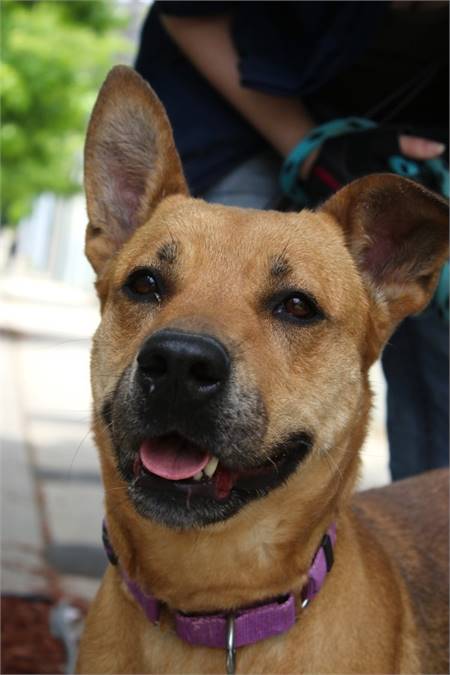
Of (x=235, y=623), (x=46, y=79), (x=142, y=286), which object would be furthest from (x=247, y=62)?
(x=46, y=79)

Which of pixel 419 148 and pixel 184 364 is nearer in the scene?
pixel 184 364

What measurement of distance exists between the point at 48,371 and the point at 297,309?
1028 cm

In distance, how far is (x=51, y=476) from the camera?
23.1ft

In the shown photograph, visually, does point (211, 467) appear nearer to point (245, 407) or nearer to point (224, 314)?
point (245, 407)

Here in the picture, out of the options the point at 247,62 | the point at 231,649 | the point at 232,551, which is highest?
the point at 247,62

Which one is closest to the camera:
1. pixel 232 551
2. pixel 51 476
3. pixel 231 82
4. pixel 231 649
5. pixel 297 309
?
pixel 231 649

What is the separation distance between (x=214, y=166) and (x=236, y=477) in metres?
1.77

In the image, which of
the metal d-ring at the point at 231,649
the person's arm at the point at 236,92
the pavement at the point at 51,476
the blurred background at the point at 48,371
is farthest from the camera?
the pavement at the point at 51,476

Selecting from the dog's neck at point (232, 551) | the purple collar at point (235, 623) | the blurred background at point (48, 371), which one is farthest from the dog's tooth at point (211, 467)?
the blurred background at point (48, 371)

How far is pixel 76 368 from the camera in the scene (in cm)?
1398

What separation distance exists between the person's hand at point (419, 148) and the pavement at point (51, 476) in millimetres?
975

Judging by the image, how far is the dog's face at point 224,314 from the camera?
8.49ft

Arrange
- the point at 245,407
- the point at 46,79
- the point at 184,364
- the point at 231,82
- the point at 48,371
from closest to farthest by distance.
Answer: the point at 184,364 < the point at 245,407 < the point at 231,82 < the point at 48,371 < the point at 46,79

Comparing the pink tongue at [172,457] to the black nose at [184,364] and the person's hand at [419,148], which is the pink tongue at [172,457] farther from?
the person's hand at [419,148]
